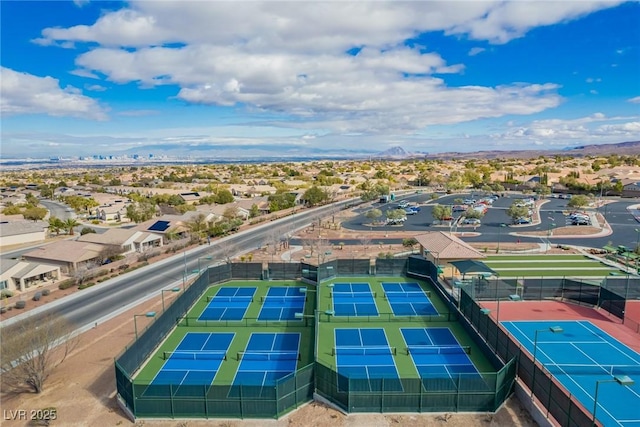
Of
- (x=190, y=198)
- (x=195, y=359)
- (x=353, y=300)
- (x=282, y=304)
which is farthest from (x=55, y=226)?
(x=353, y=300)

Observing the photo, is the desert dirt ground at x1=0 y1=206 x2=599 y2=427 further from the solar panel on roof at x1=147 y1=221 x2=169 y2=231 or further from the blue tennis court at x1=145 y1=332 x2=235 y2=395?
the solar panel on roof at x1=147 y1=221 x2=169 y2=231

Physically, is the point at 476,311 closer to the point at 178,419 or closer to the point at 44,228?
the point at 178,419

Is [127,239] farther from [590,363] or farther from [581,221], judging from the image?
[581,221]

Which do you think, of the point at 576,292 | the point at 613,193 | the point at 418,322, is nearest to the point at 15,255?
the point at 418,322

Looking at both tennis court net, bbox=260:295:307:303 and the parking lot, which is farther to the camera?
the parking lot

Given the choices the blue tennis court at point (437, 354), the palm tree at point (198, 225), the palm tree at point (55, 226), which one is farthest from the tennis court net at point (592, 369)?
the palm tree at point (55, 226)

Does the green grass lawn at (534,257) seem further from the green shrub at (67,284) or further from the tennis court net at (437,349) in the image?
the green shrub at (67,284)

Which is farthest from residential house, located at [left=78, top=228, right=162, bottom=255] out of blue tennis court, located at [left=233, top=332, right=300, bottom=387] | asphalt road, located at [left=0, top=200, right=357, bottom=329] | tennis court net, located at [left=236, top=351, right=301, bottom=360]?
tennis court net, located at [left=236, top=351, right=301, bottom=360]
